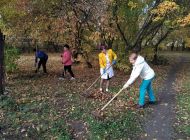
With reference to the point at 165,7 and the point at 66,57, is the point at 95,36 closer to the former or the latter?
the point at 66,57

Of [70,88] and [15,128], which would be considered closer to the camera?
[15,128]

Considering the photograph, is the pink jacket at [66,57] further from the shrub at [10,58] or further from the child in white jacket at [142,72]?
the child in white jacket at [142,72]

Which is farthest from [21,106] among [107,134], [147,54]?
[147,54]

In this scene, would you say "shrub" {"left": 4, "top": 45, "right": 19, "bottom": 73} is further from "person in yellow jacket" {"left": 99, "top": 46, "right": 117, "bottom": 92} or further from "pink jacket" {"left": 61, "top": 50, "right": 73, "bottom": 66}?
"person in yellow jacket" {"left": 99, "top": 46, "right": 117, "bottom": 92}

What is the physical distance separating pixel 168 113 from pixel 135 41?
10.3m

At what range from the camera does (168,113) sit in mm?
10758

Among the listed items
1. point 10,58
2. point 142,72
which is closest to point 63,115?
point 142,72

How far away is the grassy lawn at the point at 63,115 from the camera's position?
893 cm

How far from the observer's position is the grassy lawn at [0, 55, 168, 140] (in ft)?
29.3

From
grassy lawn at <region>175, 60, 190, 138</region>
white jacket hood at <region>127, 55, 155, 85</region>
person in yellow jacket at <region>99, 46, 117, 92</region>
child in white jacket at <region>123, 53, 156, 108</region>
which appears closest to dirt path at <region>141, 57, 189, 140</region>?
grassy lawn at <region>175, 60, 190, 138</region>

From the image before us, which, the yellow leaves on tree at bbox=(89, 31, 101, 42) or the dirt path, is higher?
the yellow leaves on tree at bbox=(89, 31, 101, 42)

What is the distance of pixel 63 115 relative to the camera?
10.4 metres

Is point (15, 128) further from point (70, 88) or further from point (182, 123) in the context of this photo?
point (70, 88)

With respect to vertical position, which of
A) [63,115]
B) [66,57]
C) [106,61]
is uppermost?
[106,61]
